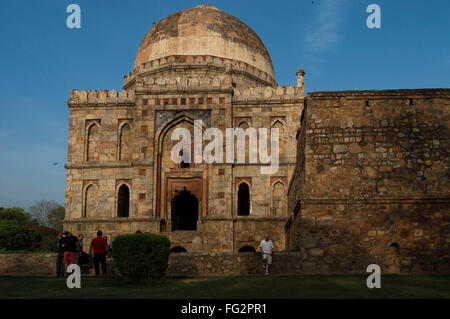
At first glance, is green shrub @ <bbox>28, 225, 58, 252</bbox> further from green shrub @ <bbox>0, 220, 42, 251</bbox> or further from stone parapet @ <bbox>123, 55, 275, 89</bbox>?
stone parapet @ <bbox>123, 55, 275, 89</bbox>

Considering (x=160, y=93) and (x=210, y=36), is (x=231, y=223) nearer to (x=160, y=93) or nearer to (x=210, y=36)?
(x=160, y=93)

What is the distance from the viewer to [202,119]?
100 feet

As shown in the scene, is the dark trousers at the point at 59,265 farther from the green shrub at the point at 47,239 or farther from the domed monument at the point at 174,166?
the green shrub at the point at 47,239

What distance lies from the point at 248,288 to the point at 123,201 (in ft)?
66.8

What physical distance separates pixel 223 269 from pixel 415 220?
5.69 meters

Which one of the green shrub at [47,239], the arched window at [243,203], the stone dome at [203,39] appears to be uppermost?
the stone dome at [203,39]

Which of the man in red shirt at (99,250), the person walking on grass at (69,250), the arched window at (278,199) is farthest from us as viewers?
the arched window at (278,199)

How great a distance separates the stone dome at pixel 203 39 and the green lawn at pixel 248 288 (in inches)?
901

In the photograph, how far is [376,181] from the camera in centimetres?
1694

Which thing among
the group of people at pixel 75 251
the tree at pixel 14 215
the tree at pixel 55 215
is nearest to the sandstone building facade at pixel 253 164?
the group of people at pixel 75 251

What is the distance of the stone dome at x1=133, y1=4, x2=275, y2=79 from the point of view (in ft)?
116

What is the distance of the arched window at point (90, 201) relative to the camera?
3048 cm

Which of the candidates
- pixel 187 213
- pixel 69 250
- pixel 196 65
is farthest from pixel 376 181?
pixel 187 213

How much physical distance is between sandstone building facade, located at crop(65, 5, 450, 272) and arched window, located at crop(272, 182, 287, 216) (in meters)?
0.05
